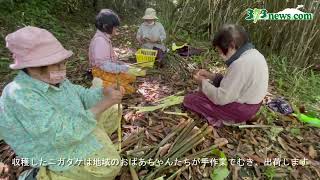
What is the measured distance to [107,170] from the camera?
2.32 m

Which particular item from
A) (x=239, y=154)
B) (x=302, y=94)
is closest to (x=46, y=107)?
(x=239, y=154)

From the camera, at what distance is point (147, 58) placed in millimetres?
4602

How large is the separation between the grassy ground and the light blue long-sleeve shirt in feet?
4.28

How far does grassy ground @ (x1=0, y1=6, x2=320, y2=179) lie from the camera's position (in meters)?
3.16

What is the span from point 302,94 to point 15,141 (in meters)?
3.45

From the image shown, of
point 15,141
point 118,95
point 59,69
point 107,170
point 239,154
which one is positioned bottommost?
point 239,154

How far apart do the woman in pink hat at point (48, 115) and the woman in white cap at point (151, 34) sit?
2645 mm

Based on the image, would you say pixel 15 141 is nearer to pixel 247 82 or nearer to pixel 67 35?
pixel 247 82

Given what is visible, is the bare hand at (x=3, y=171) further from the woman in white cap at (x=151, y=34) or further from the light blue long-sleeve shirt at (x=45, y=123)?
the woman in white cap at (x=151, y=34)

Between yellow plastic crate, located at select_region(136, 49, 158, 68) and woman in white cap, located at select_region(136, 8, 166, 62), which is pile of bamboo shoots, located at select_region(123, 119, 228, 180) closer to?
yellow plastic crate, located at select_region(136, 49, 158, 68)

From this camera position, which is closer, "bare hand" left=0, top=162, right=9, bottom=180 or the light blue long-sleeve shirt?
Result: the light blue long-sleeve shirt

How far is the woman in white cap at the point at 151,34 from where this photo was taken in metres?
4.93

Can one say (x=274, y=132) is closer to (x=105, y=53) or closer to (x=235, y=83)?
(x=235, y=83)

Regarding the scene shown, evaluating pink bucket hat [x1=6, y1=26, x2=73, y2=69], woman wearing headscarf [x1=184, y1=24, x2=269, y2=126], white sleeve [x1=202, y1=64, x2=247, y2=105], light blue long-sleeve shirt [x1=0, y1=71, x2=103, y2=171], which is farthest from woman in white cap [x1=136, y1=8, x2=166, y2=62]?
pink bucket hat [x1=6, y1=26, x2=73, y2=69]
